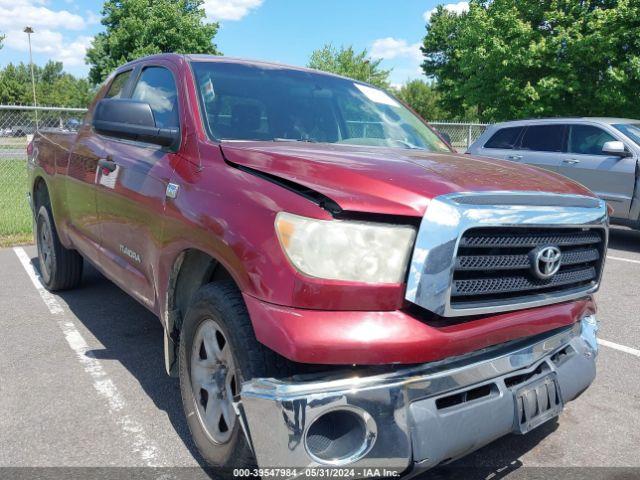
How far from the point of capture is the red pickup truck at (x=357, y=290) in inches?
78.2

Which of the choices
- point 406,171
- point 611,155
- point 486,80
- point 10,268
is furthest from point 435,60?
point 406,171

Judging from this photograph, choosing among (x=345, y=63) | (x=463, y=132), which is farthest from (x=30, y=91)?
(x=463, y=132)

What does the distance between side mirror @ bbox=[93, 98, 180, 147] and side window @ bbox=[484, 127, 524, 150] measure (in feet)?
26.2

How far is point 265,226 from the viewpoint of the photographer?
213 centimetres

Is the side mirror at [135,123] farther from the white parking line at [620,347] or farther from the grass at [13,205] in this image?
the grass at [13,205]

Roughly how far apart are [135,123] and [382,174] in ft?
4.80

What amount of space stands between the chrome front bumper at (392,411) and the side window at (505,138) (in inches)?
329

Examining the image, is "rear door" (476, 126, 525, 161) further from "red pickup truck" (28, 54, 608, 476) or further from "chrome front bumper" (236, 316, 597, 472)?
"chrome front bumper" (236, 316, 597, 472)

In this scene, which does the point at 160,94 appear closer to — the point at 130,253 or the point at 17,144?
the point at 130,253

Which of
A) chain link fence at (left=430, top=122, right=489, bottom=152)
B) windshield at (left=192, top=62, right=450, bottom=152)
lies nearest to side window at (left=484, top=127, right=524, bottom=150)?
windshield at (left=192, top=62, right=450, bottom=152)

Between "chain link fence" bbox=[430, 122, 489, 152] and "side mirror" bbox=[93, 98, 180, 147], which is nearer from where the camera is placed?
"side mirror" bbox=[93, 98, 180, 147]

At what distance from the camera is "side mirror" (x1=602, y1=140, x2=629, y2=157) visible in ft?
26.6

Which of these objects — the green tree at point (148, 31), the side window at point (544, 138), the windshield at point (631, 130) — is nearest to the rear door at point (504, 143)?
the side window at point (544, 138)

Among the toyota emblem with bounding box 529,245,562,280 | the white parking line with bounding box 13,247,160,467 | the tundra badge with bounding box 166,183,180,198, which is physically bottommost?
the white parking line with bounding box 13,247,160,467
